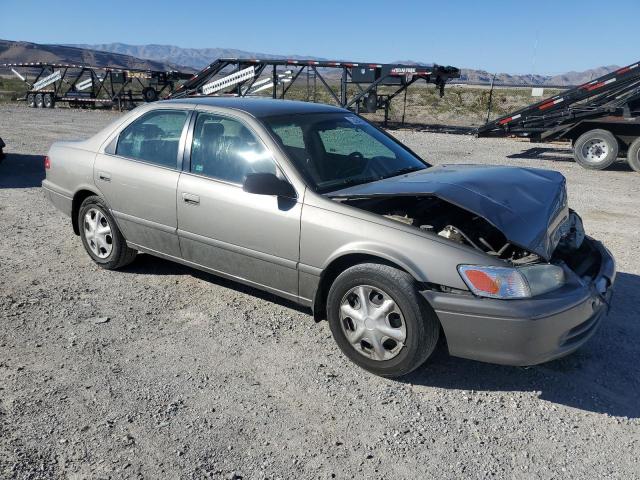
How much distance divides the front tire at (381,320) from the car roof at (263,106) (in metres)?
1.53

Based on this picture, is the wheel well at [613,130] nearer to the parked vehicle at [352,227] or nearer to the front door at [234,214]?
the parked vehicle at [352,227]

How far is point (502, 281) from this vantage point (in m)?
3.00

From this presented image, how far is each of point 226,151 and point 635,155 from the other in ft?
33.7

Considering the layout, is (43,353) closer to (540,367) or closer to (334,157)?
(334,157)

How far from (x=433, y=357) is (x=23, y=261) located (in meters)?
3.95

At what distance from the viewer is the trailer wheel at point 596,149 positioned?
1174 centimetres

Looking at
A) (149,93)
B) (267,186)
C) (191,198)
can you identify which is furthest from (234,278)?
(149,93)

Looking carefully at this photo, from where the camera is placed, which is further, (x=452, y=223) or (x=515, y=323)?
(x=452, y=223)

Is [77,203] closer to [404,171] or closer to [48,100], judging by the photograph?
[404,171]

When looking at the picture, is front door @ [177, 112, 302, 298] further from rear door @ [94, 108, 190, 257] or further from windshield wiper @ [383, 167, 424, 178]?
windshield wiper @ [383, 167, 424, 178]

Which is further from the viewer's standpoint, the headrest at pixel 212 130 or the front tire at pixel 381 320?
the headrest at pixel 212 130

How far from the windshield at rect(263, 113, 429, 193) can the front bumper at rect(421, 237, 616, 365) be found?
1.23 metres

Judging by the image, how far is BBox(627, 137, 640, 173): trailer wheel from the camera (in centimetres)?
1135

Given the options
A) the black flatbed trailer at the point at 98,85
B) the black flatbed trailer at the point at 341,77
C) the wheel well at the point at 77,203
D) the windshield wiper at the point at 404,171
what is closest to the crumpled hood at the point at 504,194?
the windshield wiper at the point at 404,171
